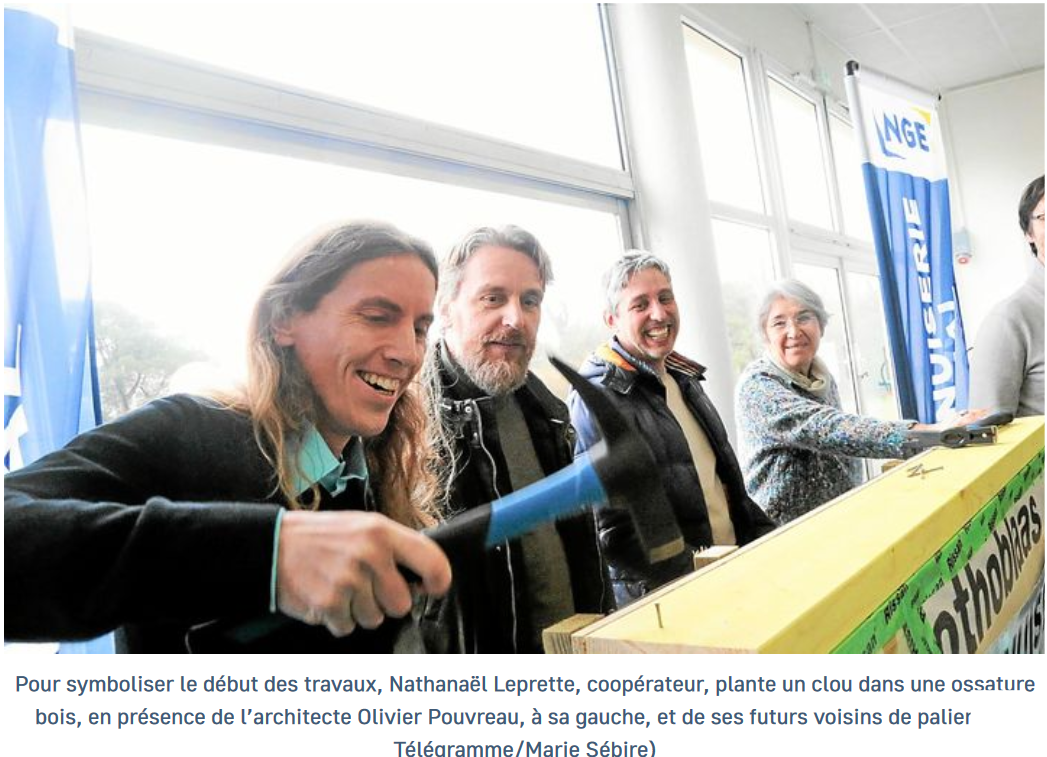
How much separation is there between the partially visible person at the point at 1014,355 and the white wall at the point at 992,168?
392 centimetres

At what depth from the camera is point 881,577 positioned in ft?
2.81

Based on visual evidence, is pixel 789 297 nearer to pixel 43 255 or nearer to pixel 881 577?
pixel 881 577

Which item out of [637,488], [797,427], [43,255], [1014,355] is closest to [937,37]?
[1014,355]

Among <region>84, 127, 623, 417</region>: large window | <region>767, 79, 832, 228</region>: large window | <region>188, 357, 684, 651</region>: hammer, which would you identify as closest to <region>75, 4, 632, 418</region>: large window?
<region>84, 127, 623, 417</region>: large window

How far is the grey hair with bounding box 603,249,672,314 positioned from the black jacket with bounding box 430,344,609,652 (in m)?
0.47

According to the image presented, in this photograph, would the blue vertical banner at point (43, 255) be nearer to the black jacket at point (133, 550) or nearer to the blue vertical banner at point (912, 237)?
the black jacket at point (133, 550)

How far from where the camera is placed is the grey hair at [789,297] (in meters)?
1.94

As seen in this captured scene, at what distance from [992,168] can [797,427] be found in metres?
4.55

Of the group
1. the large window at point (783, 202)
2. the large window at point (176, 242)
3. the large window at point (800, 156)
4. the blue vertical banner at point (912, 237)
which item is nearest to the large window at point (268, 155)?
the large window at point (176, 242)
